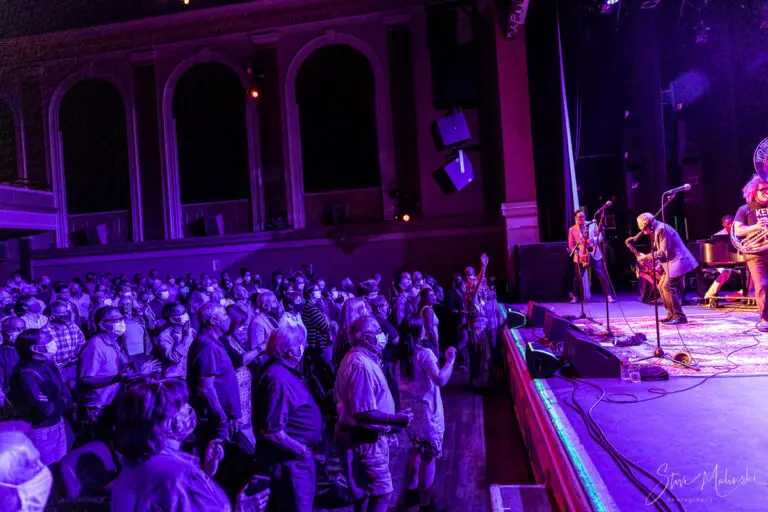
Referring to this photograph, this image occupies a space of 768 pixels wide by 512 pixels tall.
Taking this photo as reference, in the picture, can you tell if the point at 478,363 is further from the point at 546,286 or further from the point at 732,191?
the point at 732,191

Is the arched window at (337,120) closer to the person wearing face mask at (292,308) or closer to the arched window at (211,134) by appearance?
the arched window at (211,134)

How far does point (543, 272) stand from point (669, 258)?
452 centimetres

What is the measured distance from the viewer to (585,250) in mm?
6844

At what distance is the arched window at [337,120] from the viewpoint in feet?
50.4

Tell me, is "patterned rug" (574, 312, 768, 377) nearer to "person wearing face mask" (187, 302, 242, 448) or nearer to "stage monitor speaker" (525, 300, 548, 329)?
"stage monitor speaker" (525, 300, 548, 329)

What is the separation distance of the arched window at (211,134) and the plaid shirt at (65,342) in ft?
35.0

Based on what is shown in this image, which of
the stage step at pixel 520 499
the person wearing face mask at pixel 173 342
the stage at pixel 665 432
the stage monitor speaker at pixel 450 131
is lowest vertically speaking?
the stage step at pixel 520 499

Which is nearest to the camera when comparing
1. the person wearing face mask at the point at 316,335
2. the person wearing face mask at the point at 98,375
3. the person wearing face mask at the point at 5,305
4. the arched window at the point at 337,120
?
the person wearing face mask at the point at 98,375

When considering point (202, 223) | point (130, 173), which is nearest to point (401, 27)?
point (202, 223)

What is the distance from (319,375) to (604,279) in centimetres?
392

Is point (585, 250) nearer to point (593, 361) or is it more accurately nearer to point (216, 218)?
point (593, 361)

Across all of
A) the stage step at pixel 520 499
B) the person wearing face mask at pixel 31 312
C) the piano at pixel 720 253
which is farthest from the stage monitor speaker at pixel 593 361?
the piano at pixel 720 253

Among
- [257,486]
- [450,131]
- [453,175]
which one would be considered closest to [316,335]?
[257,486]

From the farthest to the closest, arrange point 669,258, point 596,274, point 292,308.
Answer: point 596,274 < point 669,258 < point 292,308
